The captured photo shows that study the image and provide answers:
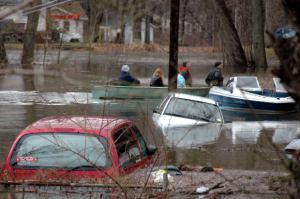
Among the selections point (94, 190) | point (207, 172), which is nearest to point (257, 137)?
point (207, 172)

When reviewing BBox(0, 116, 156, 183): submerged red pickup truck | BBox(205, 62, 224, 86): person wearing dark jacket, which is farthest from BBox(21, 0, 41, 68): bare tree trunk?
BBox(0, 116, 156, 183): submerged red pickup truck

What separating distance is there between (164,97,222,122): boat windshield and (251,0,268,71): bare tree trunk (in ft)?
90.3

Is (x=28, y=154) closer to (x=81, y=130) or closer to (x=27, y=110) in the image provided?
(x=81, y=130)

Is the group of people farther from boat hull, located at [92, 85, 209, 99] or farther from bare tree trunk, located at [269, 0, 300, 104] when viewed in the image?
bare tree trunk, located at [269, 0, 300, 104]

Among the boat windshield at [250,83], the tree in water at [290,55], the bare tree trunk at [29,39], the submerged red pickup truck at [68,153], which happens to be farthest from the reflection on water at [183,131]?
the bare tree trunk at [29,39]

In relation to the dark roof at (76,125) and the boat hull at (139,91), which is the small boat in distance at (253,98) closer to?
the boat hull at (139,91)

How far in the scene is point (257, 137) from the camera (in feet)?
62.8

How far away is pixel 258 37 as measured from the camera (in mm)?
49812

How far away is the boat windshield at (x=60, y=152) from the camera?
8.68 meters

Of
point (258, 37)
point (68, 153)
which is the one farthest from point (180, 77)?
point (258, 37)

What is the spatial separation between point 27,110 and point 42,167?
57.1 ft

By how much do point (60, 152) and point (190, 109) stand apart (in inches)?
464

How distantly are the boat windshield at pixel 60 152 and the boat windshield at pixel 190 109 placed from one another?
1127 cm

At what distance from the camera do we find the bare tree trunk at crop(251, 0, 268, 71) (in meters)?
48.7
